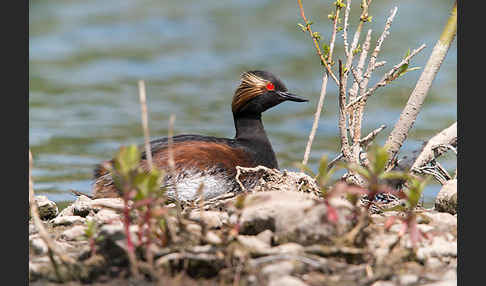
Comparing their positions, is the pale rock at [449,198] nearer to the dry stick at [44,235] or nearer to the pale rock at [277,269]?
the pale rock at [277,269]

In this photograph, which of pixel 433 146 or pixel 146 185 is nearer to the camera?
pixel 146 185

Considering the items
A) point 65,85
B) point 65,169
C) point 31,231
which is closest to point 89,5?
point 65,85

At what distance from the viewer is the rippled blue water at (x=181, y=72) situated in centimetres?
1393

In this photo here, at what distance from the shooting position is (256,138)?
9.01 meters

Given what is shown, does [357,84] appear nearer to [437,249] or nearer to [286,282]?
[437,249]

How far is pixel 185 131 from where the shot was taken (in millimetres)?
14492

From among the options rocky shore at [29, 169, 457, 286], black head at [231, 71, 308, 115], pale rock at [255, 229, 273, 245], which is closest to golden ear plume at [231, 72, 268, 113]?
black head at [231, 71, 308, 115]

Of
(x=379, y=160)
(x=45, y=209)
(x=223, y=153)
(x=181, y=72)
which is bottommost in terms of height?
(x=45, y=209)

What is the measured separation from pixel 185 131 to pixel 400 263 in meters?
9.67

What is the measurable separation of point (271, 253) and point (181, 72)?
49.6 feet

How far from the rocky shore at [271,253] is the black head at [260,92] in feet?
12.5

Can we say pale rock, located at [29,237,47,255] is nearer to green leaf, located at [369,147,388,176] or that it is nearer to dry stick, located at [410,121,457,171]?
green leaf, located at [369,147,388,176]

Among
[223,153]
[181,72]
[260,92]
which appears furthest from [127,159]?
[181,72]

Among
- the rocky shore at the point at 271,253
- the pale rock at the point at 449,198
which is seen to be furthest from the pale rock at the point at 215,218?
the pale rock at the point at 449,198
